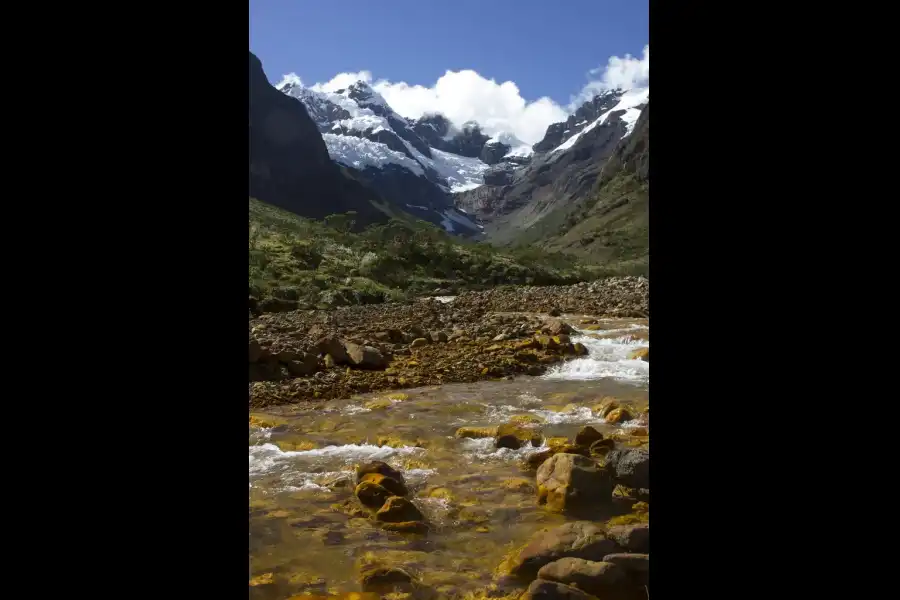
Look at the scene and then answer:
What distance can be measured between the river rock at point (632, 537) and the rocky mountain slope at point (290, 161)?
301 feet

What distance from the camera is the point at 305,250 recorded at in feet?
84.8

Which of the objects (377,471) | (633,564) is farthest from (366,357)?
(633,564)

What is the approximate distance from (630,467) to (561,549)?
4.79 feet

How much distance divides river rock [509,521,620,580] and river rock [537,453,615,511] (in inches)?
32.7

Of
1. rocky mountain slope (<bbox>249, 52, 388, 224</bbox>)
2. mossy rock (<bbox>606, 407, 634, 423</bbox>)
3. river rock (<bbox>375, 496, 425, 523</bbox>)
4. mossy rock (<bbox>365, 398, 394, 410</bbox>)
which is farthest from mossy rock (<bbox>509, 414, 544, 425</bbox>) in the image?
rocky mountain slope (<bbox>249, 52, 388, 224</bbox>)

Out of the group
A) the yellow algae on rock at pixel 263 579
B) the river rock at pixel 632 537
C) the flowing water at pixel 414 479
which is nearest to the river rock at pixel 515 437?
the flowing water at pixel 414 479

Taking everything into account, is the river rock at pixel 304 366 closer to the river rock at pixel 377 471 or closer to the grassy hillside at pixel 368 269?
the river rock at pixel 377 471

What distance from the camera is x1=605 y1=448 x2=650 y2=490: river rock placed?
188 inches

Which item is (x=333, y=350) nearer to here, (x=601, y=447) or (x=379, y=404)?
(x=379, y=404)

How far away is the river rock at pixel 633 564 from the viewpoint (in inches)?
130

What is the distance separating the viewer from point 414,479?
5434 mm
